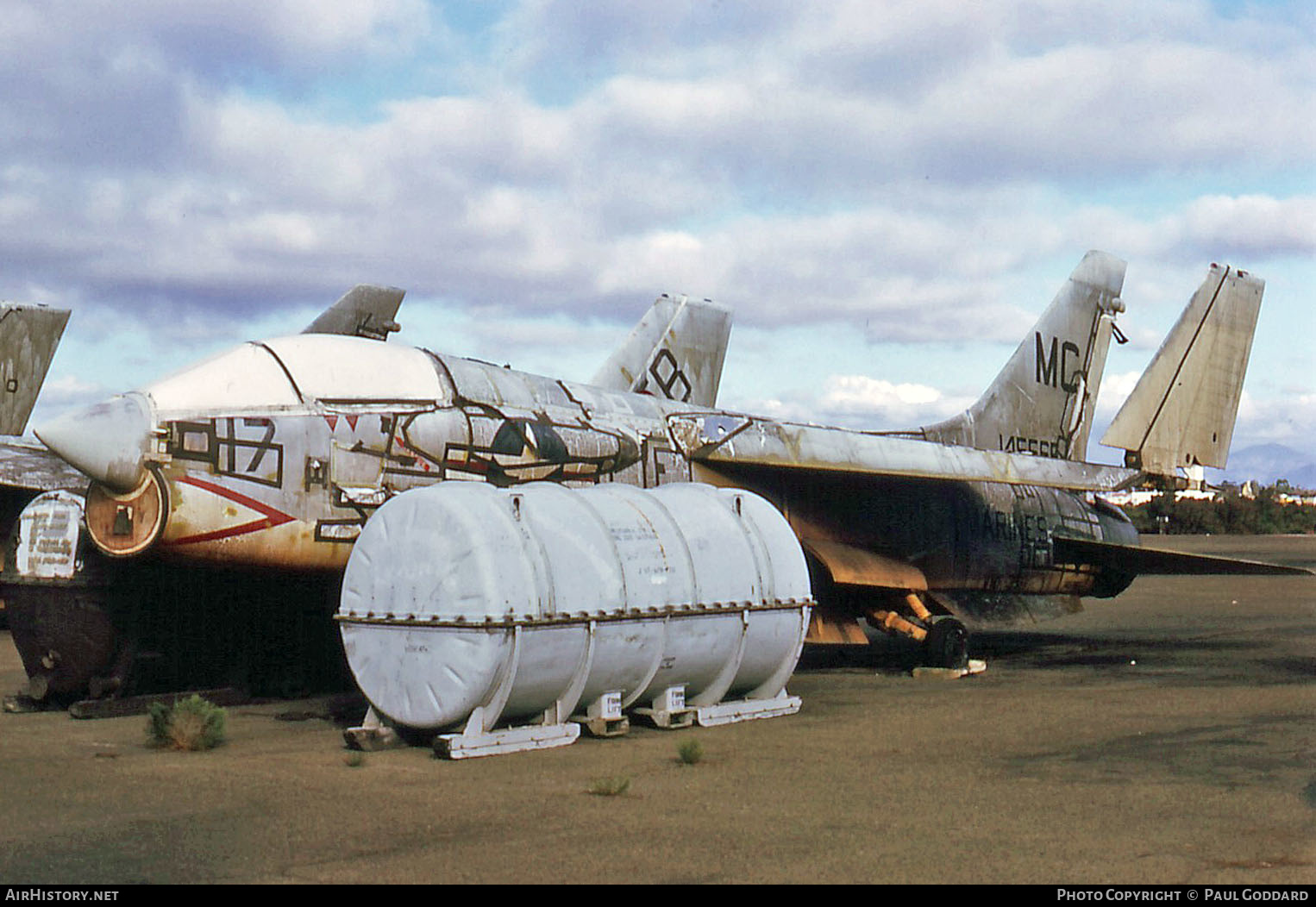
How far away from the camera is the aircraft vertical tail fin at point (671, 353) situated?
2012 centimetres

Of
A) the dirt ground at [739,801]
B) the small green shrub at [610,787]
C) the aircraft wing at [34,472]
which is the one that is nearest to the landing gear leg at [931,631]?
the dirt ground at [739,801]

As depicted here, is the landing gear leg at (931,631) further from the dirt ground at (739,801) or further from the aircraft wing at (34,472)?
the aircraft wing at (34,472)

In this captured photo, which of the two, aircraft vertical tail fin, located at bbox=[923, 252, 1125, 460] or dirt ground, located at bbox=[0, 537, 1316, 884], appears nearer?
dirt ground, located at bbox=[0, 537, 1316, 884]

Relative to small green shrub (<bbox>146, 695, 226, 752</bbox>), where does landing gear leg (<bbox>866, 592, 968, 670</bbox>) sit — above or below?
above

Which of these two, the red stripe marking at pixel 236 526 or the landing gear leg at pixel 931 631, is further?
the landing gear leg at pixel 931 631

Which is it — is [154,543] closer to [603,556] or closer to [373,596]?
[373,596]

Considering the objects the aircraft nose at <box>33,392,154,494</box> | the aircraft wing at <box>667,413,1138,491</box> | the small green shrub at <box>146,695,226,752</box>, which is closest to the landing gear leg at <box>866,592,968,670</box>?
the aircraft wing at <box>667,413,1138,491</box>

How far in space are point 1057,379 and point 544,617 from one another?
13040 mm

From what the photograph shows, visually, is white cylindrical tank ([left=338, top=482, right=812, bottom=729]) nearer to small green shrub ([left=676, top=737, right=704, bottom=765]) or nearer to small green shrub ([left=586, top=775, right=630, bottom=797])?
small green shrub ([left=676, top=737, right=704, bottom=765])

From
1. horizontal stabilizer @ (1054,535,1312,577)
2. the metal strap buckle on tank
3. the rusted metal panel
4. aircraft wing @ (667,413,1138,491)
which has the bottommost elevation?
the metal strap buckle on tank

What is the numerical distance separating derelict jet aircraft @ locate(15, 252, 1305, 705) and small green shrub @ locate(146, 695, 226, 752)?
4.34 feet

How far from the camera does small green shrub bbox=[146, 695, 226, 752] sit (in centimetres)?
970

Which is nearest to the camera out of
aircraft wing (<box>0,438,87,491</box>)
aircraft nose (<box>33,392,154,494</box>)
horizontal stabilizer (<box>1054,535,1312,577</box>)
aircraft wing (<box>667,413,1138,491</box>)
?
aircraft nose (<box>33,392,154,494</box>)

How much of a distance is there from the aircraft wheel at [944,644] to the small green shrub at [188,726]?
337 inches
